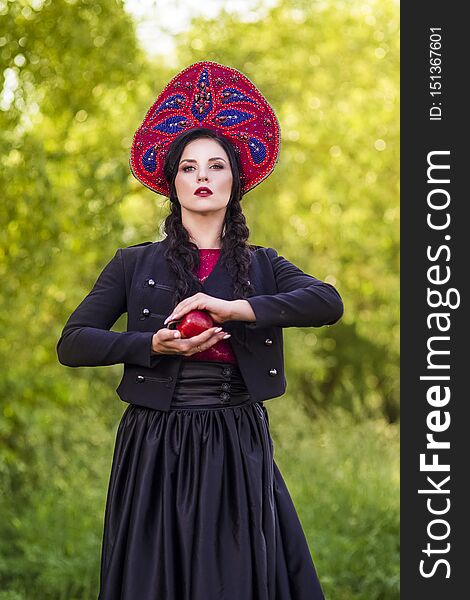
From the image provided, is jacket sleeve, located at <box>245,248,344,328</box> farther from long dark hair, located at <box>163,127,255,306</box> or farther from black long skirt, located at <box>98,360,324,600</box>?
black long skirt, located at <box>98,360,324,600</box>

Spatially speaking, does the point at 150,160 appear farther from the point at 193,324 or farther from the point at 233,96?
the point at 193,324

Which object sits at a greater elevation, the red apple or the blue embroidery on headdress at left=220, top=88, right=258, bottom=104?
the blue embroidery on headdress at left=220, top=88, right=258, bottom=104

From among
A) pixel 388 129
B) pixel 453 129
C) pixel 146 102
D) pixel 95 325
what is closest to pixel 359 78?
pixel 388 129

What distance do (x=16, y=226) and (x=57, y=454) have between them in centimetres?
159

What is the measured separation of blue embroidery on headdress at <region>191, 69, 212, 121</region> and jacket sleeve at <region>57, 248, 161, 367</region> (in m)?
0.49

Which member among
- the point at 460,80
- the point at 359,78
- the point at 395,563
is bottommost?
the point at 395,563

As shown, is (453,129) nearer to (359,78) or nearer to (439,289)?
(439,289)

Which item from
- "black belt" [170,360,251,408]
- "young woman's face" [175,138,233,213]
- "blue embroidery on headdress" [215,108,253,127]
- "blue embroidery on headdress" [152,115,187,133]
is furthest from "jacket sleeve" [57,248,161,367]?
"blue embroidery on headdress" [215,108,253,127]

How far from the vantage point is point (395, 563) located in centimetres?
491

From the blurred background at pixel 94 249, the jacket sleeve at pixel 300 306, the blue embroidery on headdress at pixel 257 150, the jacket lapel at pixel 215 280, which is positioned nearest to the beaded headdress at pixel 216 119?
the blue embroidery on headdress at pixel 257 150

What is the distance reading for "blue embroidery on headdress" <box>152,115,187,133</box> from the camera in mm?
2947

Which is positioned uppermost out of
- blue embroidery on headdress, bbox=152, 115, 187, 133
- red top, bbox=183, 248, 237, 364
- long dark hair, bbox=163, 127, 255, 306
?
blue embroidery on headdress, bbox=152, 115, 187, 133

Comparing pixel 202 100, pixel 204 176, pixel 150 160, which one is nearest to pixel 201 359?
pixel 204 176

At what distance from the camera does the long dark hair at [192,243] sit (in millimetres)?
2820
